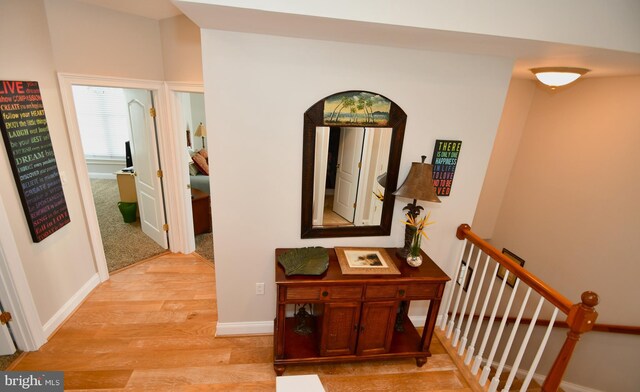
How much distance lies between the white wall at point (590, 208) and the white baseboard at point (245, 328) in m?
2.97

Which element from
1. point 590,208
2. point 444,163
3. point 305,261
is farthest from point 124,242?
point 590,208

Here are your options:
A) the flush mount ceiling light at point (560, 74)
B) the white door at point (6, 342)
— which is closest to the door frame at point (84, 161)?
the white door at point (6, 342)

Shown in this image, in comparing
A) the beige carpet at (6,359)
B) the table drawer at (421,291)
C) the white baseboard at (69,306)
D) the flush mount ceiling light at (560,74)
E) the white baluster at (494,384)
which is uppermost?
the flush mount ceiling light at (560,74)

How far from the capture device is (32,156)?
219 cm

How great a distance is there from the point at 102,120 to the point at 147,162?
12.8ft

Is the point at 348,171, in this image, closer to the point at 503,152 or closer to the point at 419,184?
the point at 419,184

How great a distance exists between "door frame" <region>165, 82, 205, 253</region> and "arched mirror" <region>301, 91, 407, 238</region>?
141 cm

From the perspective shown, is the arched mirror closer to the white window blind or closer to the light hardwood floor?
the light hardwood floor

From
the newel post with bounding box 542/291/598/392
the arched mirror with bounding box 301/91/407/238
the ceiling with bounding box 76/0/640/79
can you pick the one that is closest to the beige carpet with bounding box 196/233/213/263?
the arched mirror with bounding box 301/91/407/238

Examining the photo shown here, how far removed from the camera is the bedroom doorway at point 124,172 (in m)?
3.39

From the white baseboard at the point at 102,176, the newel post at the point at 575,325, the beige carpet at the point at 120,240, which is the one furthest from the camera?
the white baseboard at the point at 102,176

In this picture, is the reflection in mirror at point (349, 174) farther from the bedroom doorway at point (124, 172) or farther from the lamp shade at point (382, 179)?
the bedroom doorway at point (124, 172)

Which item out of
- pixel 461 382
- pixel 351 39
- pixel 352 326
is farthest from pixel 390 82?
pixel 461 382

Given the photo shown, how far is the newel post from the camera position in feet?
4.82
